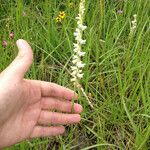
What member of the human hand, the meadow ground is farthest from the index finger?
the meadow ground

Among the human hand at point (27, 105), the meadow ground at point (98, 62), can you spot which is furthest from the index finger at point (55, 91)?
the meadow ground at point (98, 62)

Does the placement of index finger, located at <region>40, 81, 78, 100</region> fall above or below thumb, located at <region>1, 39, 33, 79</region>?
below

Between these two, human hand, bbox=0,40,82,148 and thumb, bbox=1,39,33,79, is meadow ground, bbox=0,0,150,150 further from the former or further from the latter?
thumb, bbox=1,39,33,79

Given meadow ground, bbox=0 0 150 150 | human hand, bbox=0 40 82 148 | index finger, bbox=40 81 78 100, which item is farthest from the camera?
meadow ground, bbox=0 0 150 150

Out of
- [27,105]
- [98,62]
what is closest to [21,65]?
[27,105]

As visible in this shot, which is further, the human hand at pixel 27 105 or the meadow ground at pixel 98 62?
the meadow ground at pixel 98 62

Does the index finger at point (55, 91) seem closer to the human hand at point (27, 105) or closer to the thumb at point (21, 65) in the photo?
the human hand at point (27, 105)

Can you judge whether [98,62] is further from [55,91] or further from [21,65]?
[21,65]
